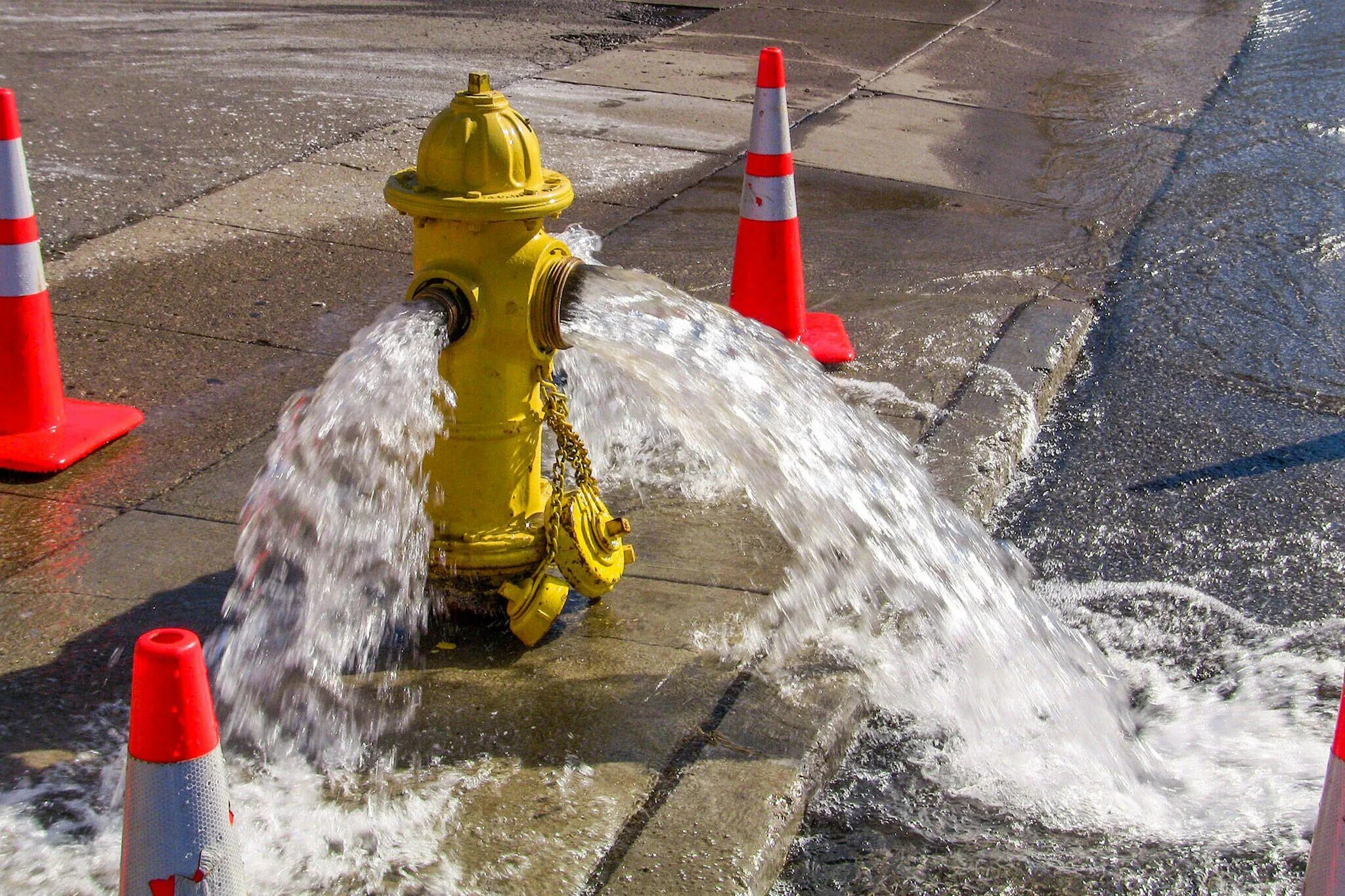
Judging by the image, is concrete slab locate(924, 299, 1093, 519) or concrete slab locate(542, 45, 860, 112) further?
concrete slab locate(542, 45, 860, 112)

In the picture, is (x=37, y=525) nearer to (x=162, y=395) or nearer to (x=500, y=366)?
(x=162, y=395)

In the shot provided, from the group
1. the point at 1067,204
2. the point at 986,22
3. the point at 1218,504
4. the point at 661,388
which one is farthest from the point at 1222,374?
the point at 986,22

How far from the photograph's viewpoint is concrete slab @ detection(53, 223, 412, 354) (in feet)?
16.6

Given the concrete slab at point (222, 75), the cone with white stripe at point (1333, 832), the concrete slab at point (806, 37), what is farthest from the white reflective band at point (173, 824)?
the concrete slab at point (806, 37)

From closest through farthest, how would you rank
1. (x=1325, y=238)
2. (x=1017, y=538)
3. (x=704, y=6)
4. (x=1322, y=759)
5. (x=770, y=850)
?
(x=770, y=850)
(x=1322, y=759)
(x=1017, y=538)
(x=1325, y=238)
(x=704, y=6)

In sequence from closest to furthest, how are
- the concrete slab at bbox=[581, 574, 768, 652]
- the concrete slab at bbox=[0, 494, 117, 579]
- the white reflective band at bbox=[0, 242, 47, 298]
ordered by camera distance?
the concrete slab at bbox=[581, 574, 768, 652] < the concrete slab at bbox=[0, 494, 117, 579] < the white reflective band at bbox=[0, 242, 47, 298]

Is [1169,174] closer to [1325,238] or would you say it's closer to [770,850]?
[1325,238]

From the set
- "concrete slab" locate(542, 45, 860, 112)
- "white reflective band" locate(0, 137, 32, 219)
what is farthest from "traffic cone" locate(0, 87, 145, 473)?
"concrete slab" locate(542, 45, 860, 112)

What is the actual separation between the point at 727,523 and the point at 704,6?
9.45m

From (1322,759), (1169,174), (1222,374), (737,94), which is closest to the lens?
(1322,759)

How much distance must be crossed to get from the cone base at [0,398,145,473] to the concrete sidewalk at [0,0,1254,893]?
5cm

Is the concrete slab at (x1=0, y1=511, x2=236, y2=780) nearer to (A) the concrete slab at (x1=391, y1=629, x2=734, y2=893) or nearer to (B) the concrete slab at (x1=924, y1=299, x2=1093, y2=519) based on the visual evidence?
(A) the concrete slab at (x1=391, y1=629, x2=734, y2=893)

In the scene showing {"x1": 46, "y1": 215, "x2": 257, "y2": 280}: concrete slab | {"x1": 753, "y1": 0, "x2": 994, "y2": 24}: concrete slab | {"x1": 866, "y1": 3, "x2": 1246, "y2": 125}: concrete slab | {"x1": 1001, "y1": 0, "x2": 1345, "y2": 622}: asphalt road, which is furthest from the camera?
{"x1": 753, "y1": 0, "x2": 994, "y2": 24}: concrete slab

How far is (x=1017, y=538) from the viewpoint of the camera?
4.25 m
